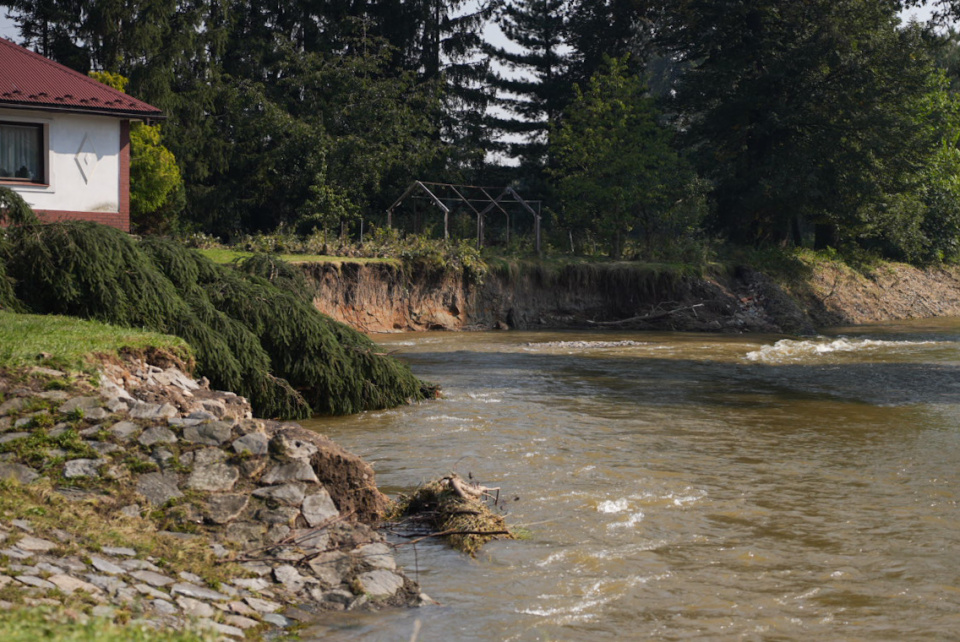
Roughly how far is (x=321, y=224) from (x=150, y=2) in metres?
9.45

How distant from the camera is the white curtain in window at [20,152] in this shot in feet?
71.4

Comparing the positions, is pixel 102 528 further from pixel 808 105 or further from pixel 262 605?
pixel 808 105

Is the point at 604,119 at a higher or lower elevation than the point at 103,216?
higher

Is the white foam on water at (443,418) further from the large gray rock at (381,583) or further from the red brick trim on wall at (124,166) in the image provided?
the red brick trim on wall at (124,166)

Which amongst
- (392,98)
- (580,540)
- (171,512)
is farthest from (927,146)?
(171,512)

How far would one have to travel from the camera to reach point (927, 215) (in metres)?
43.9

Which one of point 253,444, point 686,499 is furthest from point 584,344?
point 253,444

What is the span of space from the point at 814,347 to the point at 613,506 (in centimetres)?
1805

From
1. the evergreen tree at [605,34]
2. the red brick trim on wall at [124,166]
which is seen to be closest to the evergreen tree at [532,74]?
the evergreen tree at [605,34]

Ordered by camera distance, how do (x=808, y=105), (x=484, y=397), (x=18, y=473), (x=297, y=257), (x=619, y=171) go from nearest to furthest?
(x=18, y=473)
(x=484, y=397)
(x=297, y=257)
(x=619, y=171)
(x=808, y=105)

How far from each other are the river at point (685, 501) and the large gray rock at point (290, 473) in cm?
98

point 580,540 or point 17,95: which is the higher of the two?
point 17,95

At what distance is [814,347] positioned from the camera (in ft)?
83.1

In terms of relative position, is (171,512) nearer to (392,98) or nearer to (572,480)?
(572,480)
